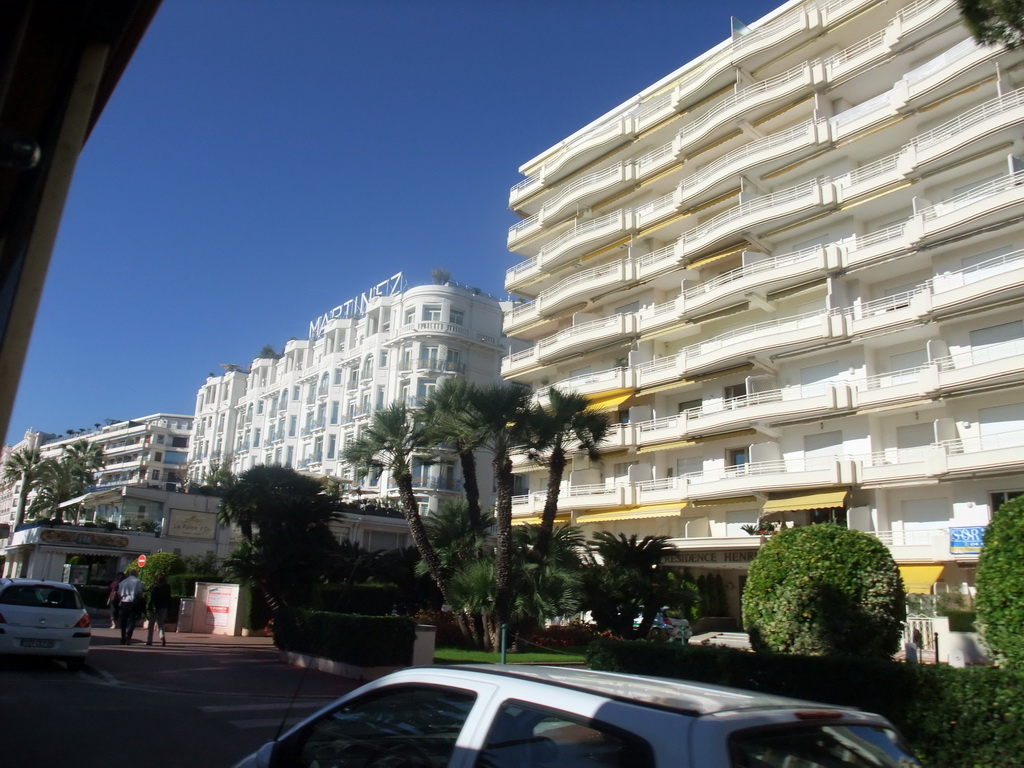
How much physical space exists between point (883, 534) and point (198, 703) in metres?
24.4

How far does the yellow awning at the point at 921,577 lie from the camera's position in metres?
26.2

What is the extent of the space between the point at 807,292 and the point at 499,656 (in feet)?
66.5

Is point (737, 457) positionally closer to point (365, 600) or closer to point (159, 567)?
point (365, 600)

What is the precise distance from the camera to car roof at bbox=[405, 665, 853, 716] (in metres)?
2.84

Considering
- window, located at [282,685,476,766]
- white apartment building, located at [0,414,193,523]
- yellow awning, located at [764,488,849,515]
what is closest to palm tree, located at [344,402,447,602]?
yellow awning, located at [764,488,849,515]

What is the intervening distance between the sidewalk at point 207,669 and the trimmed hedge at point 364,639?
0.45 m

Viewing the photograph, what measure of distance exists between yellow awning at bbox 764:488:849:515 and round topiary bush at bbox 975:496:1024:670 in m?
20.2

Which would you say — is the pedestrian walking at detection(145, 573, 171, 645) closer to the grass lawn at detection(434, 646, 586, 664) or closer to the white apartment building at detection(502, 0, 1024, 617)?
the grass lawn at detection(434, 646, 586, 664)

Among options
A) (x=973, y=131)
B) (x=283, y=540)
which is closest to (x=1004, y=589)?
(x=283, y=540)

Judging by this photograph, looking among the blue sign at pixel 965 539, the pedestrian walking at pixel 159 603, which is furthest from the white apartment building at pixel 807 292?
the pedestrian walking at pixel 159 603

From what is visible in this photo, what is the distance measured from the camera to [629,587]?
73.6 feet

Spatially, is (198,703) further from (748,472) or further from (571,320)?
(571,320)

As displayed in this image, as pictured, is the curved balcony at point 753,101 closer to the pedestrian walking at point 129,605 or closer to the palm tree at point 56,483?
the pedestrian walking at point 129,605

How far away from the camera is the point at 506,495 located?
2416cm
